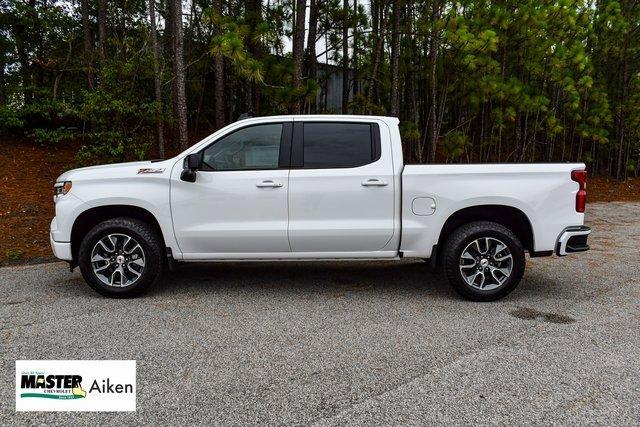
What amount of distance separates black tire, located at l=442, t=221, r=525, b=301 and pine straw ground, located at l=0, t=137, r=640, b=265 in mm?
5689

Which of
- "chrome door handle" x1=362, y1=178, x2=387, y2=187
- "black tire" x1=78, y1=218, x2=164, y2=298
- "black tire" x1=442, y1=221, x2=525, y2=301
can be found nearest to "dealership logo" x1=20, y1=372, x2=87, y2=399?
"black tire" x1=78, y1=218, x2=164, y2=298

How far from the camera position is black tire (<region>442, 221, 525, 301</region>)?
4863 millimetres

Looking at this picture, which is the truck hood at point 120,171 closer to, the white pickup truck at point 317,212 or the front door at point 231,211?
the white pickup truck at point 317,212

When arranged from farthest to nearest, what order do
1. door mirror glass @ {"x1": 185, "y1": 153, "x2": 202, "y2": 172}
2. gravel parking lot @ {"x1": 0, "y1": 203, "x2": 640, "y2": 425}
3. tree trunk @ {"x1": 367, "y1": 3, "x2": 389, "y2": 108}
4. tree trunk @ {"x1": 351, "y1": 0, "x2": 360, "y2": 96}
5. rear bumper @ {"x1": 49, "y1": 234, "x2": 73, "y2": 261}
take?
tree trunk @ {"x1": 351, "y1": 0, "x2": 360, "y2": 96} < tree trunk @ {"x1": 367, "y1": 3, "x2": 389, "y2": 108} < rear bumper @ {"x1": 49, "y1": 234, "x2": 73, "y2": 261} < door mirror glass @ {"x1": 185, "y1": 153, "x2": 202, "y2": 172} < gravel parking lot @ {"x1": 0, "y1": 203, "x2": 640, "y2": 425}

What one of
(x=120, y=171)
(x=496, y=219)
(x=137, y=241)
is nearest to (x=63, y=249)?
(x=137, y=241)

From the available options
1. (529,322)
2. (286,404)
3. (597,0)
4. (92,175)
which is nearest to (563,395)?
(529,322)

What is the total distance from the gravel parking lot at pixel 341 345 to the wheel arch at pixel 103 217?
599 mm

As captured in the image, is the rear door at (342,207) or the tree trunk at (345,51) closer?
the rear door at (342,207)

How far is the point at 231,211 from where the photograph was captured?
195 inches

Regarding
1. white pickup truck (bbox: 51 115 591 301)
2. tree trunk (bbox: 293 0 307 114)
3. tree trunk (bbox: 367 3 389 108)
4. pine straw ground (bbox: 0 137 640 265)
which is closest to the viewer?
white pickup truck (bbox: 51 115 591 301)

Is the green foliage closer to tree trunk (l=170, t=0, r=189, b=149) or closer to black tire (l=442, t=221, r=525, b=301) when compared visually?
tree trunk (l=170, t=0, r=189, b=149)

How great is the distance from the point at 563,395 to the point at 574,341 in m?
1.05

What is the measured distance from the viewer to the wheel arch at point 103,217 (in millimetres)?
5090

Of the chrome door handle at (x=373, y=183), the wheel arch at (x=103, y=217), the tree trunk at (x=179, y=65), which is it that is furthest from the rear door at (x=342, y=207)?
the tree trunk at (x=179, y=65)
